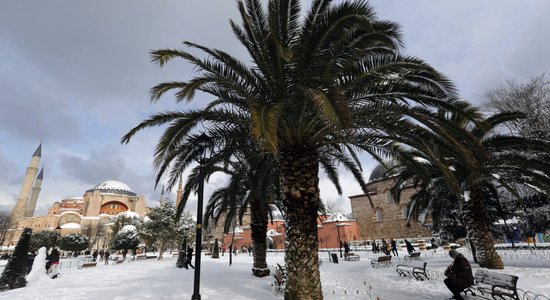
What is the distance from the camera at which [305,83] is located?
6.25m

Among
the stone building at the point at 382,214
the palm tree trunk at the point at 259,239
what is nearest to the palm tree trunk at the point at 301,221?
the palm tree trunk at the point at 259,239

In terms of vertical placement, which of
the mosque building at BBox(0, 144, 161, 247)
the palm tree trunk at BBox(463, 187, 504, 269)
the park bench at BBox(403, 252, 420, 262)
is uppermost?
the mosque building at BBox(0, 144, 161, 247)

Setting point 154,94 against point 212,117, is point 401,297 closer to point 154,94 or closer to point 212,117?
point 212,117

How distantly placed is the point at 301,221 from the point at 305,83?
10.2 feet

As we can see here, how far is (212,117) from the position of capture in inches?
280

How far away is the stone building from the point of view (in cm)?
3719

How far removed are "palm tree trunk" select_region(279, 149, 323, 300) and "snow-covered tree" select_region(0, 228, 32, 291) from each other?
36.6ft

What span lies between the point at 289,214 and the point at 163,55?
441cm

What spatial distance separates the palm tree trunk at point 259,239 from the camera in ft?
38.9

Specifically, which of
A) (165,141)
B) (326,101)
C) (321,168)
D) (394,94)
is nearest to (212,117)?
(165,141)

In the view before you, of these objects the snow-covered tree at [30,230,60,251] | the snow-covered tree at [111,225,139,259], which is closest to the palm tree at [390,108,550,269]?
the snow-covered tree at [111,225,139,259]

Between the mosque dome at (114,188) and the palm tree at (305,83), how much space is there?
84.5m

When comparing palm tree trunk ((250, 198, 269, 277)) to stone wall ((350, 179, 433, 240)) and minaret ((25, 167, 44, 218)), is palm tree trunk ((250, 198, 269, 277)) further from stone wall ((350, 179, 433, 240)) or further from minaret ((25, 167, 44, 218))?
minaret ((25, 167, 44, 218))

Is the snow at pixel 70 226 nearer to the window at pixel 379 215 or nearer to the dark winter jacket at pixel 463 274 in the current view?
the window at pixel 379 215
